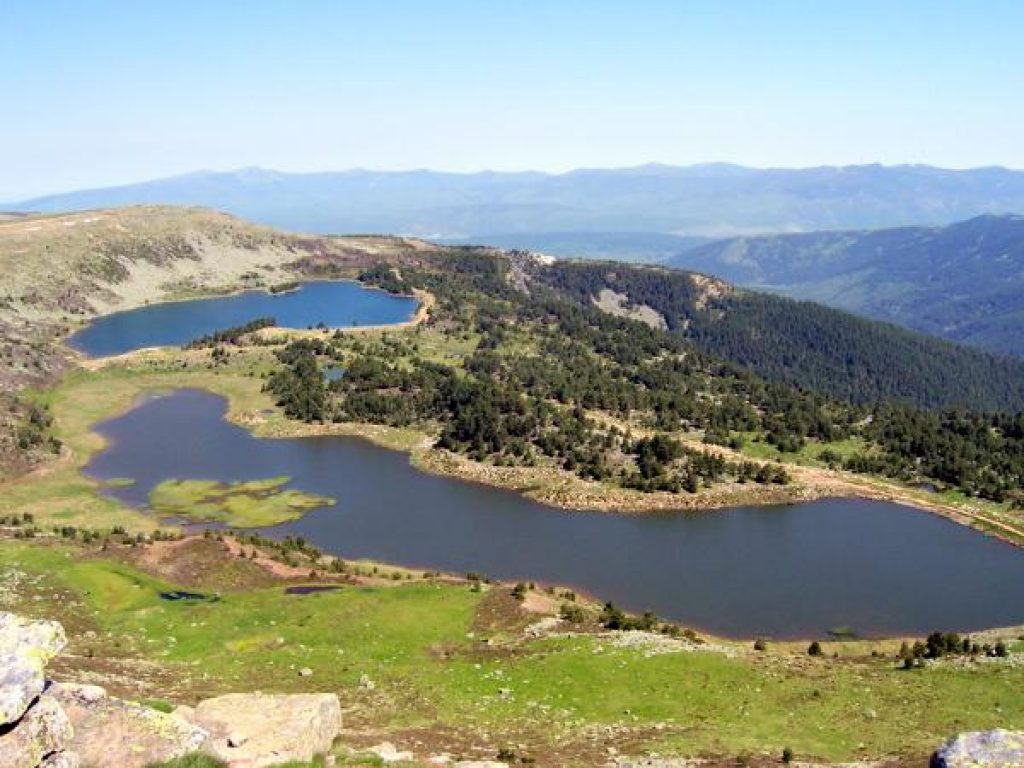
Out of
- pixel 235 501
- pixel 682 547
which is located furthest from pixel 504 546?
pixel 235 501

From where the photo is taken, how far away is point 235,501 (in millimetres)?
79750

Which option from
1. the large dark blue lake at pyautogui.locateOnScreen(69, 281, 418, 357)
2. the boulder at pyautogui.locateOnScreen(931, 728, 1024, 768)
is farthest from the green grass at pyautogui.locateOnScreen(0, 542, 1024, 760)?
the large dark blue lake at pyautogui.locateOnScreen(69, 281, 418, 357)

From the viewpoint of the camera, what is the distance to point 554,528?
247 feet

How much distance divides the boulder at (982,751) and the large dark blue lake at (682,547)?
33486 mm

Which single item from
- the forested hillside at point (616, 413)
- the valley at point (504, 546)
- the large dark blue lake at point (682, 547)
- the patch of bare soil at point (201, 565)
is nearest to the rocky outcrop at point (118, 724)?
the valley at point (504, 546)

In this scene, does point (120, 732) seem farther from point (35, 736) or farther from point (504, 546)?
point (504, 546)

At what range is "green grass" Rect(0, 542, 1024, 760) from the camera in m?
35.7

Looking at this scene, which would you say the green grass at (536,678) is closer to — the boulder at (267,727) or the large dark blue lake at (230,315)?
the boulder at (267,727)

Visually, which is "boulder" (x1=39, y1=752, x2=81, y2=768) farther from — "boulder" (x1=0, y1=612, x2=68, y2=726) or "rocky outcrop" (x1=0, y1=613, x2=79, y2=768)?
"boulder" (x1=0, y1=612, x2=68, y2=726)

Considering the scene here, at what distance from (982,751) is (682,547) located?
49811 millimetres

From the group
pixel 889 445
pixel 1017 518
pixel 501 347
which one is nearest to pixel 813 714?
pixel 1017 518

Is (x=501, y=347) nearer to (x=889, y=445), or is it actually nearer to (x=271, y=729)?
(x=889, y=445)

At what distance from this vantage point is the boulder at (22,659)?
1766 cm

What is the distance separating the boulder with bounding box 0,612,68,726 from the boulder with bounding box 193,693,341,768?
5.39 meters
